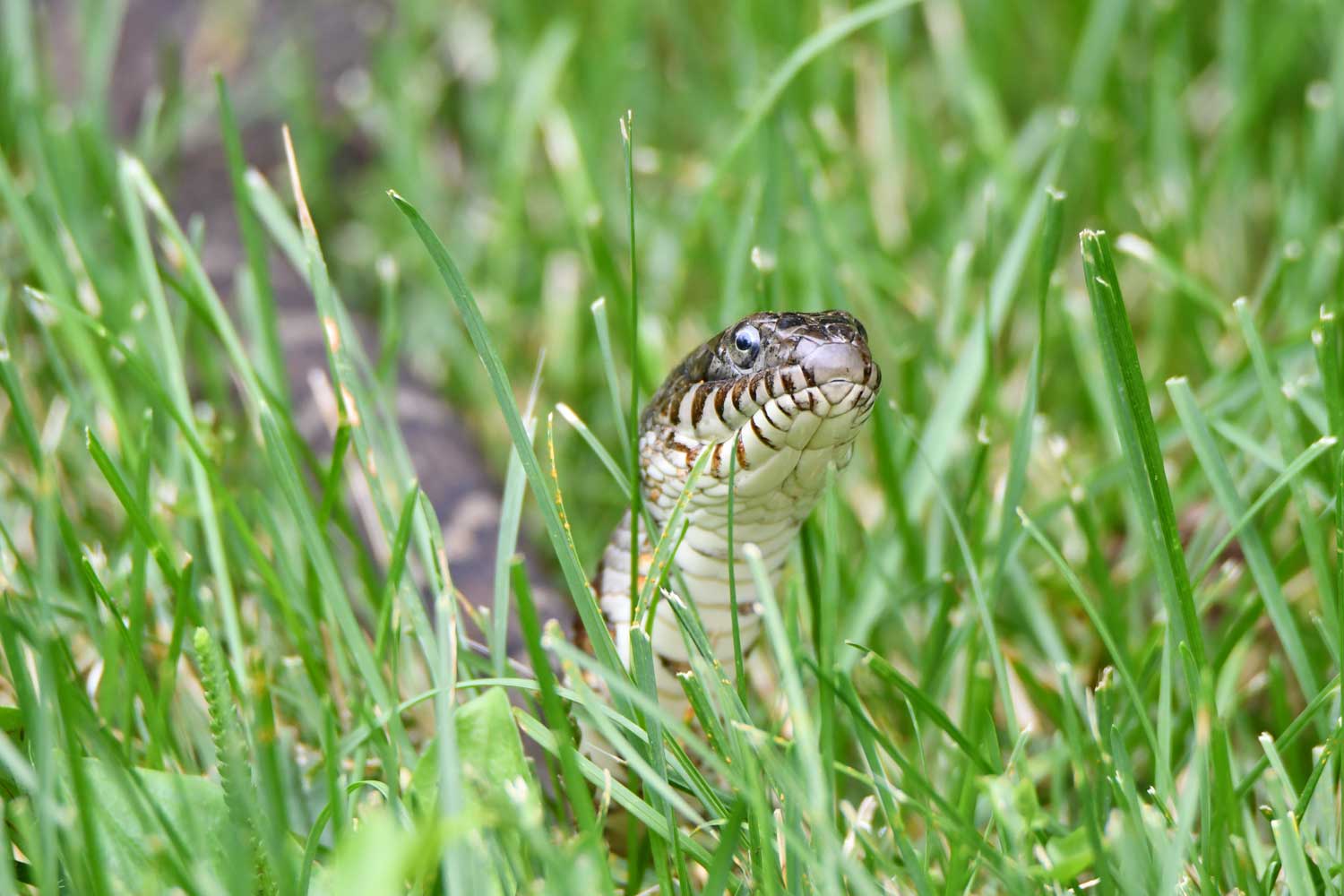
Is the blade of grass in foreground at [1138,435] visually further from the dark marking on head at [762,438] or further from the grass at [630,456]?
the dark marking on head at [762,438]

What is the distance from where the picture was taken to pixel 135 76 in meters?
3.52

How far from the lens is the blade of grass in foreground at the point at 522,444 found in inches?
50.5

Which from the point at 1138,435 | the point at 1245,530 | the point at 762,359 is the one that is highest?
the point at 762,359

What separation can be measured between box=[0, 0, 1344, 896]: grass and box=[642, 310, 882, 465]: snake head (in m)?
0.13

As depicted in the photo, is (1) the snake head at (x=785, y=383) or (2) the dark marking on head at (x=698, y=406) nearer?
(1) the snake head at (x=785, y=383)

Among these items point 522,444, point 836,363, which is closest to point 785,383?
point 836,363

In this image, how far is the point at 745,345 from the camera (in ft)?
4.66

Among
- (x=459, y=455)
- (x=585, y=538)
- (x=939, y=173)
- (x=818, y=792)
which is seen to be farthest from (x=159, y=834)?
(x=939, y=173)

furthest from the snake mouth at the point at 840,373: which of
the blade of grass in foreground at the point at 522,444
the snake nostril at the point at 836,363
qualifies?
the blade of grass in foreground at the point at 522,444

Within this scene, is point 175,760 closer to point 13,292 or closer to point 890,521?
point 890,521

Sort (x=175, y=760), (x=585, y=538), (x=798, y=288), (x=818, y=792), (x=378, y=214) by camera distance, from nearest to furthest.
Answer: (x=818, y=792), (x=175, y=760), (x=585, y=538), (x=798, y=288), (x=378, y=214)

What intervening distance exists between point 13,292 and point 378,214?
926mm

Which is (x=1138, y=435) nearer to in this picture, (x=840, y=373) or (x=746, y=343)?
(x=840, y=373)

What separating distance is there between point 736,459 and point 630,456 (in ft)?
0.40
